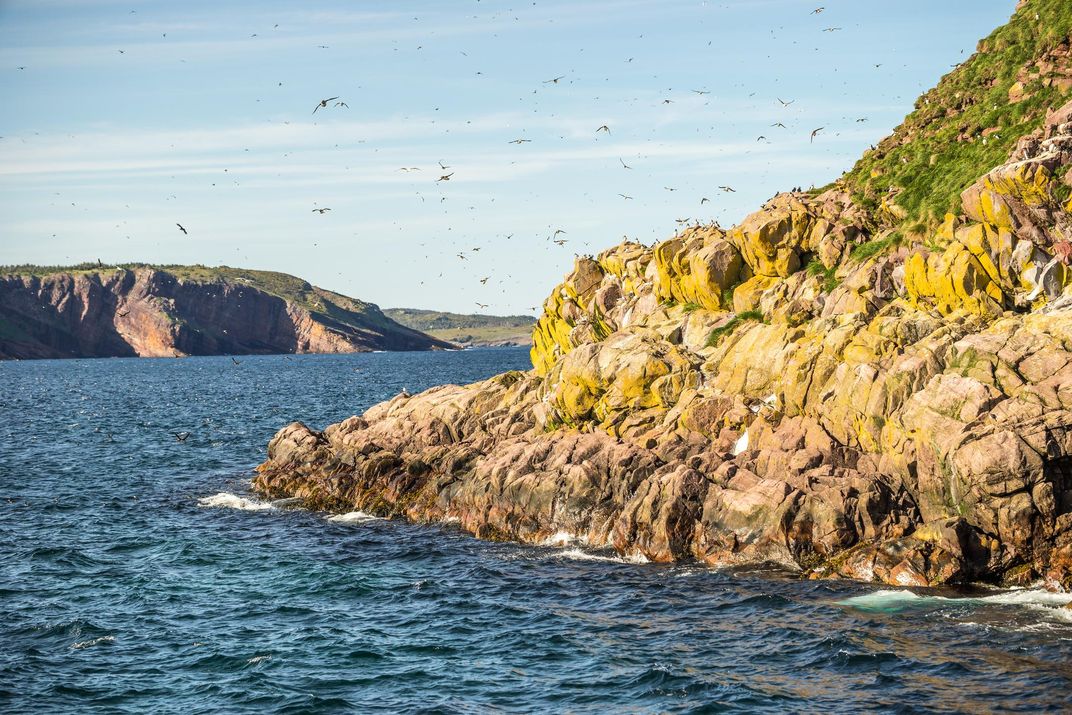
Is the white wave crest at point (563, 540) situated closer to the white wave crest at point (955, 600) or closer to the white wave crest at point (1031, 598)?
the white wave crest at point (955, 600)

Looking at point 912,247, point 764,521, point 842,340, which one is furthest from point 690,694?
point 912,247

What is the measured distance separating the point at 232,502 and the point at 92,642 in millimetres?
24585

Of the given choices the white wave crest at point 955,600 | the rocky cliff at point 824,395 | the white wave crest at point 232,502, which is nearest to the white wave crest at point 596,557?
the rocky cliff at point 824,395

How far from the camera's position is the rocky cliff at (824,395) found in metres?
37.2

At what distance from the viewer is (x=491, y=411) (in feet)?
201

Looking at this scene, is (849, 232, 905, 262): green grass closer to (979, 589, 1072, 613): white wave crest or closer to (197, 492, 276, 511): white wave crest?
(979, 589, 1072, 613): white wave crest

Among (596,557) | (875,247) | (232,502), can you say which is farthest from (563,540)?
(232,502)

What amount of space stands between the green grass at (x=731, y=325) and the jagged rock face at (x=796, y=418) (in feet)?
0.65

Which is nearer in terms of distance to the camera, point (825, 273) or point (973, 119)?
point (825, 273)

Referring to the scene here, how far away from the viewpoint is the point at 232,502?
58688 mm

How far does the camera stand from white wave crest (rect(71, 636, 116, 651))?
1334 inches

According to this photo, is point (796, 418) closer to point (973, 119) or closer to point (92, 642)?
point (973, 119)

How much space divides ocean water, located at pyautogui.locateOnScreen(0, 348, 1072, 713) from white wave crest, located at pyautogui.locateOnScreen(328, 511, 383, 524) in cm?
34

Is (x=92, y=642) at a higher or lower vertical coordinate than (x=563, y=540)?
lower
